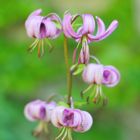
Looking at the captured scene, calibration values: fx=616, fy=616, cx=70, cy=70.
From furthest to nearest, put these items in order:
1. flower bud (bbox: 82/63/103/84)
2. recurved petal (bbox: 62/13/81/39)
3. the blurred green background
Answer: the blurred green background, flower bud (bbox: 82/63/103/84), recurved petal (bbox: 62/13/81/39)

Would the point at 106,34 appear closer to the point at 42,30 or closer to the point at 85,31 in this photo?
the point at 85,31

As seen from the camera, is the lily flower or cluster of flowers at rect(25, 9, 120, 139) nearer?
cluster of flowers at rect(25, 9, 120, 139)

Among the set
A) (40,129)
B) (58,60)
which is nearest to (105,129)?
(58,60)

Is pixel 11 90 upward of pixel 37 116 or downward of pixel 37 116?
downward

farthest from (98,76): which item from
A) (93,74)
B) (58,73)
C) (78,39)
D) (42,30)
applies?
(58,73)

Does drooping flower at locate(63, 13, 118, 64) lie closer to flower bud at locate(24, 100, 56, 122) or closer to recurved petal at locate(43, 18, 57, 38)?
recurved petal at locate(43, 18, 57, 38)

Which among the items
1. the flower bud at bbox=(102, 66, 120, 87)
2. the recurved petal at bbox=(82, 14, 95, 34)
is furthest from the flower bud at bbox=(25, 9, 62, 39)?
the flower bud at bbox=(102, 66, 120, 87)

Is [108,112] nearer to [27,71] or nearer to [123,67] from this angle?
[123,67]
